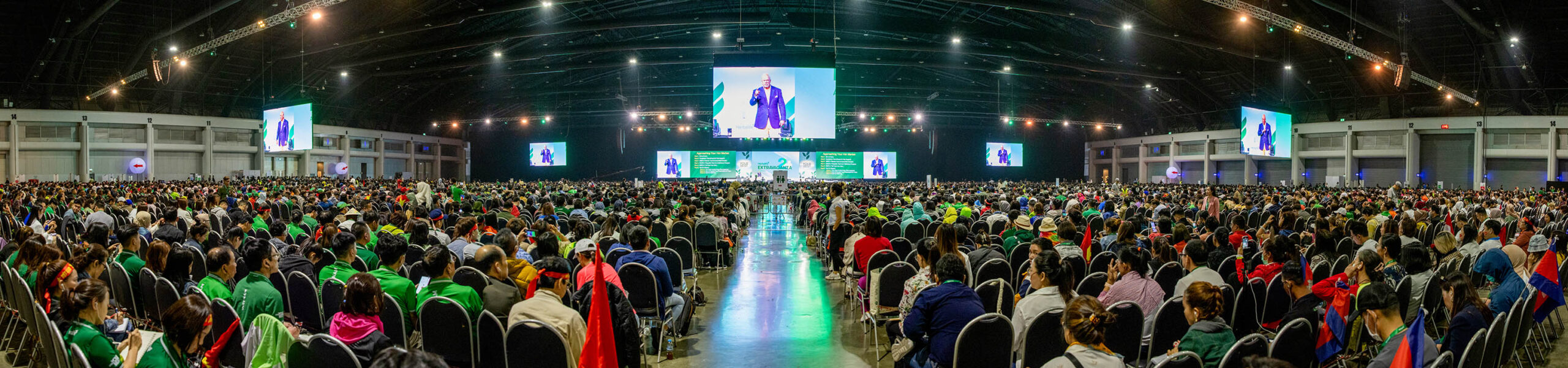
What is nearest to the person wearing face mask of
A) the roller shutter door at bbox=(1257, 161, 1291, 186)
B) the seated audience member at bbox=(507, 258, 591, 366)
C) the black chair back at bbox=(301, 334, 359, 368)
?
the seated audience member at bbox=(507, 258, 591, 366)

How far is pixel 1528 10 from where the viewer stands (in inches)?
902

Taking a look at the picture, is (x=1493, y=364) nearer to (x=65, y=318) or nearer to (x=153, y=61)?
(x=65, y=318)

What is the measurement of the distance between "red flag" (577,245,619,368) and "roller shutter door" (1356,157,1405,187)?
120ft

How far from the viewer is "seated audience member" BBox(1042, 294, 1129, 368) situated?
269cm

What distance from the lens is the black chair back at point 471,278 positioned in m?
4.95

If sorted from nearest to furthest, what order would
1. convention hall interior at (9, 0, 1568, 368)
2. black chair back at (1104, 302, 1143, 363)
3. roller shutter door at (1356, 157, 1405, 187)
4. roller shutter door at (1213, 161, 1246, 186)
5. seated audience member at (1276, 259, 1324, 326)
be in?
convention hall interior at (9, 0, 1568, 368) → black chair back at (1104, 302, 1143, 363) → seated audience member at (1276, 259, 1324, 326) → roller shutter door at (1356, 157, 1405, 187) → roller shutter door at (1213, 161, 1246, 186)

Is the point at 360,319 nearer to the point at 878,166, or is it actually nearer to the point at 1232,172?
the point at 1232,172

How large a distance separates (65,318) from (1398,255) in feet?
24.4

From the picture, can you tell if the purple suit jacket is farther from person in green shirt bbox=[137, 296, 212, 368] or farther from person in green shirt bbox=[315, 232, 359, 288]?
person in green shirt bbox=[137, 296, 212, 368]

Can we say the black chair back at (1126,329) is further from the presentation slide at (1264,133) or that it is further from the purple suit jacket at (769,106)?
the presentation slide at (1264,133)

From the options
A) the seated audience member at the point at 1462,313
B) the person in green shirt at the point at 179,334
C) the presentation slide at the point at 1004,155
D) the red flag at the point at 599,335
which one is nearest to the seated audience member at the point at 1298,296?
the seated audience member at the point at 1462,313

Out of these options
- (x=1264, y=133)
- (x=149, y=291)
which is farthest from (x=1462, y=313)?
(x=1264, y=133)

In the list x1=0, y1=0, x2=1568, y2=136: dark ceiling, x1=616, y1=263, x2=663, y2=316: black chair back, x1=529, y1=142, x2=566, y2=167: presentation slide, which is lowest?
x1=616, y1=263, x2=663, y2=316: black chair back

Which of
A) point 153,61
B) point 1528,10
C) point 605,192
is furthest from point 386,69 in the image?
point 1528,10
